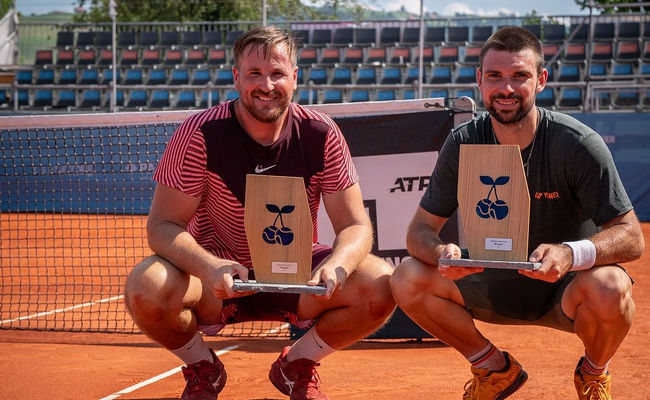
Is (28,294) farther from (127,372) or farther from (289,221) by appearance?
(289,221)

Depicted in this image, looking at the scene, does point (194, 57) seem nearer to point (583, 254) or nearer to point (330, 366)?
point (330, 366)

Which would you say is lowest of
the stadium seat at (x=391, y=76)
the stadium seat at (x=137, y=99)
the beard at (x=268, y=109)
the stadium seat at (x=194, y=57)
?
the stadium seat at (x=137, y=99)

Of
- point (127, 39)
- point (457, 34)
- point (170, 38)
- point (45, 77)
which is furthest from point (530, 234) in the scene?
point (127, 39)

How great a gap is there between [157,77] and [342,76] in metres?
4.41

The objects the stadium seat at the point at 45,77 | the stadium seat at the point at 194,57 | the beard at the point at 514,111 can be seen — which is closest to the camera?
the beard at the point at 514,111

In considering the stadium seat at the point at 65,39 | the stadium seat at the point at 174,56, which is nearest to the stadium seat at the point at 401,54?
the stadium seat at the point at 174,56

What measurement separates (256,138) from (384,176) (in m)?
1.86

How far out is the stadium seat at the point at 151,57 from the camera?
2195cm

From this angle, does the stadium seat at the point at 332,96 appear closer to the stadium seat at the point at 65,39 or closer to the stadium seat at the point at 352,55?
the stadium seat at the point at 352,55

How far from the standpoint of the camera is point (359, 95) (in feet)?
61.2

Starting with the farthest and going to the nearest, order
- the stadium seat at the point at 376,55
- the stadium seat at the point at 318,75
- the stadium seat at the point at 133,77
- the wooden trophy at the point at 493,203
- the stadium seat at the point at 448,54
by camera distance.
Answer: the stadium seat at the point at 133,77 → the stadium seat at the point at 376,55 → the stadium seat at the point at 318,75 → the stadium seat at the point at 448,54 → the wooden trophy at the point at 493,203

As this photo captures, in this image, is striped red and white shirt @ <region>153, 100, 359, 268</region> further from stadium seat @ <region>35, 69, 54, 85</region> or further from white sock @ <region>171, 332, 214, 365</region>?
stadium seat @ <region>35, 69, 54, 85</region>

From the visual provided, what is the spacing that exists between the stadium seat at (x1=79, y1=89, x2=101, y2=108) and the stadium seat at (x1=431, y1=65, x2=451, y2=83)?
24.4 feet

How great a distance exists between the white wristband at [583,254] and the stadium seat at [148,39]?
20.3m
